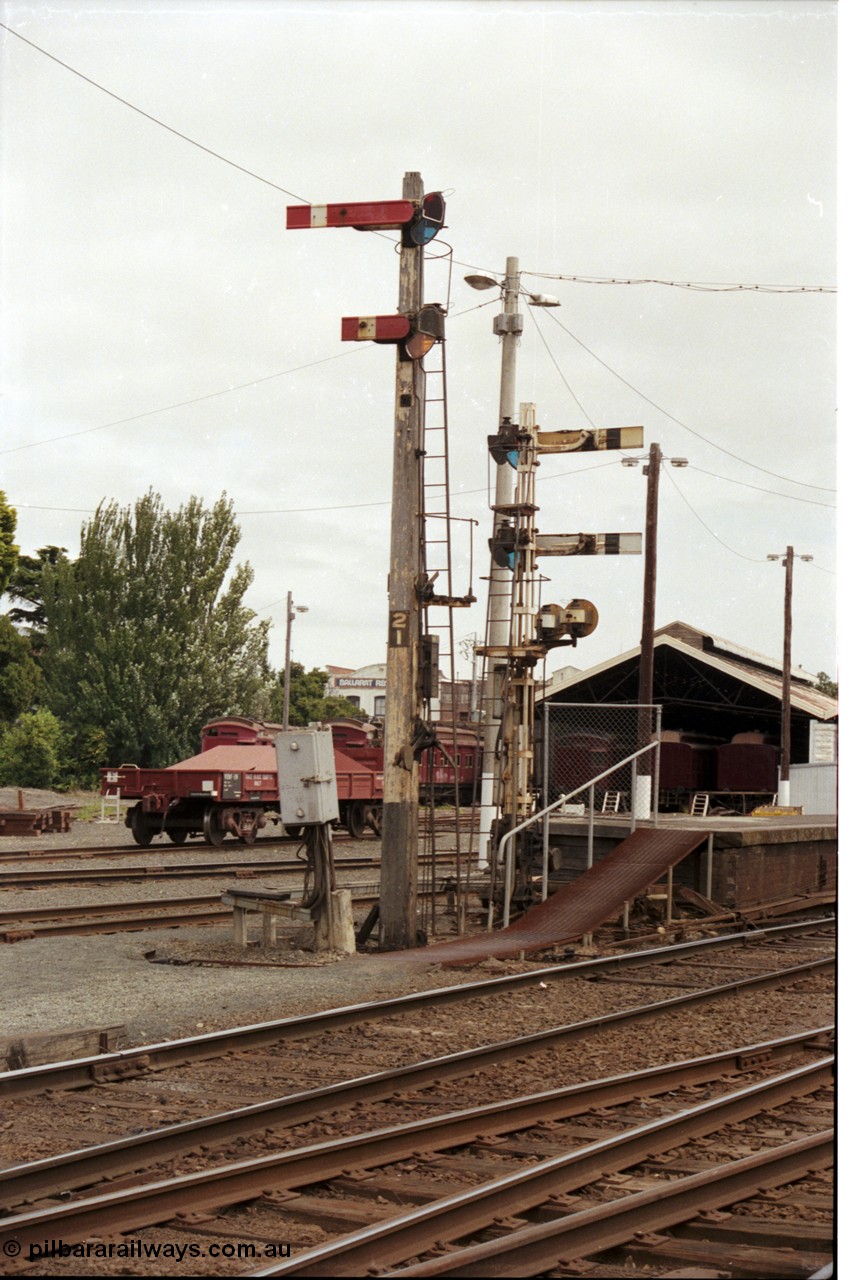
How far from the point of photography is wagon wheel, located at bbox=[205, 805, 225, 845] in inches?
1031

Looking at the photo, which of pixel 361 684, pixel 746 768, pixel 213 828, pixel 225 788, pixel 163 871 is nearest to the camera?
pixel 163 871

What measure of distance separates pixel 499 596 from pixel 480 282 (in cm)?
473

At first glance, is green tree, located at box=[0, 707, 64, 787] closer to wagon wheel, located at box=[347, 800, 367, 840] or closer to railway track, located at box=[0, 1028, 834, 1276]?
wagon wheel, located at box=[347, 800, 367, 840]

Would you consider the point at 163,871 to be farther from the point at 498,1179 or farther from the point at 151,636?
the point at 151,636

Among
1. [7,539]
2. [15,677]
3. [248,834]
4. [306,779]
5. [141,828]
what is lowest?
[248,834]

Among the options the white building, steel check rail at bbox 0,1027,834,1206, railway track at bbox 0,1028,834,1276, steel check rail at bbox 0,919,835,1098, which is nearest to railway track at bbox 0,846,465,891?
steel check rail at bbox 0,919,835,1098

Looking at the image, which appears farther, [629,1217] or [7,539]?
[7,539]

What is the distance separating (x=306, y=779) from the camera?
12.5 meters

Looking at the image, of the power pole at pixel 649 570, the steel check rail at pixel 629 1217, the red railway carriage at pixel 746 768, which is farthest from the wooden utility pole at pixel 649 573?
the steel check rail at pixel 629 1217

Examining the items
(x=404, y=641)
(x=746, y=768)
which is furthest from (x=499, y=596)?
(x=746, y=768)

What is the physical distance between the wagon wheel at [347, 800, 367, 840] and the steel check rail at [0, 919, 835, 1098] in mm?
16541

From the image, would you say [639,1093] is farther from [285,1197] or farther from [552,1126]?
[285,1197]

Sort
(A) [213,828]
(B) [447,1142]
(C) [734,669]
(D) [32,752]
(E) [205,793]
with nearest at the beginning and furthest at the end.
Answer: (B) [447,1142]
(E) [205,793]
(A) [213,828]
(C) [734,669]
(D) [32,752]

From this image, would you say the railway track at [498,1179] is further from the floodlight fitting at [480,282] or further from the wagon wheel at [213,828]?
the wagon wheel at [213,828]
